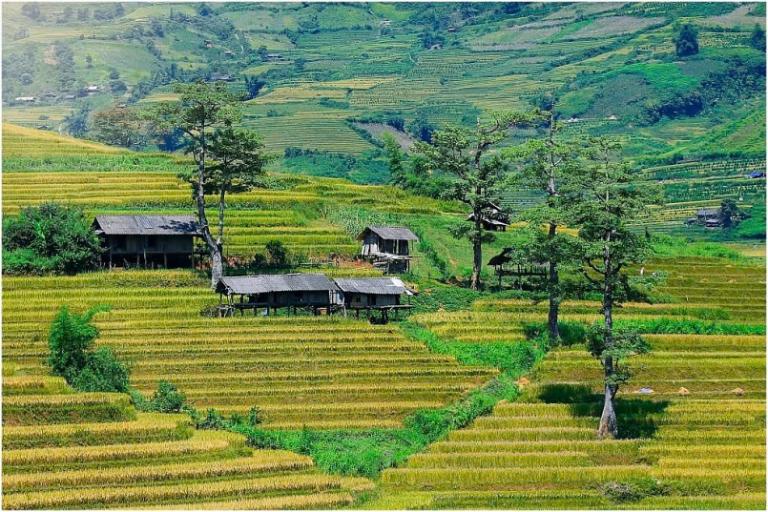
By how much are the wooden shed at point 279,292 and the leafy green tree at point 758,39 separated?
113 meters

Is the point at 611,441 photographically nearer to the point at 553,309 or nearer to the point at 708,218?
the point at 553,309

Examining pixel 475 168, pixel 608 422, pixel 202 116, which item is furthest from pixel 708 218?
pixel 608 422

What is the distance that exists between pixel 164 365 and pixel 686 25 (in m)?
119

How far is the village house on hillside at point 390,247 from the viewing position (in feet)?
213

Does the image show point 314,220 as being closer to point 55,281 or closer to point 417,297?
point 417,297

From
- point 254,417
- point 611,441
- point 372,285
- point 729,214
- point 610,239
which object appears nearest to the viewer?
point 611,441

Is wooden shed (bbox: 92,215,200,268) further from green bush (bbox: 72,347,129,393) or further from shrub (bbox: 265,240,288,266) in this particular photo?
green bush (bbox: 72,347,129,393)

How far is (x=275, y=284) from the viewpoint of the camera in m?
56.5

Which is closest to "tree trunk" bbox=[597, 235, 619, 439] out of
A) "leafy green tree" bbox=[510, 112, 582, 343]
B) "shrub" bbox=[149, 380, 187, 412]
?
"leafy green tree" bbox=[510, 112, 582, 343]

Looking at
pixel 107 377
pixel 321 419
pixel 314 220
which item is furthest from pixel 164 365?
pixel 314 220

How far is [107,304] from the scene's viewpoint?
184ft

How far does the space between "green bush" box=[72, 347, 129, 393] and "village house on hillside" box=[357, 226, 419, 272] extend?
64.4 ft

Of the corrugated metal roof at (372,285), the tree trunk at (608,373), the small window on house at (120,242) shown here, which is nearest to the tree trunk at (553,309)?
the tree trunk at (608,373)

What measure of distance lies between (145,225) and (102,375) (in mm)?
15861
